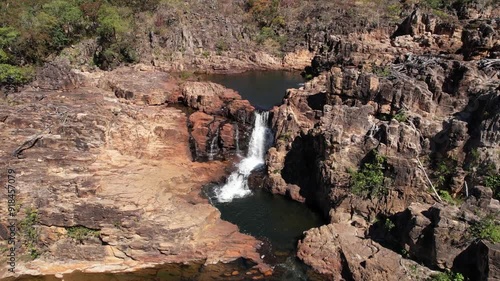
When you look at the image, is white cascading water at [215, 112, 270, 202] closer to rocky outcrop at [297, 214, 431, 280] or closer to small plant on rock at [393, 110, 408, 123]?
rocky outcrop at [297, 214, 431, 280]

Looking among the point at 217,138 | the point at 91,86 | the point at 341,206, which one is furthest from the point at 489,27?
the point at 91,86

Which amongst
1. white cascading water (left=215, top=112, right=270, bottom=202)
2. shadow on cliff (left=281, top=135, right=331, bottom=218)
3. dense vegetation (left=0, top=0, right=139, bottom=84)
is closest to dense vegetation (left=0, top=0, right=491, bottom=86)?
dense vegetation (left=0, top=0, right=139, bottom=84)

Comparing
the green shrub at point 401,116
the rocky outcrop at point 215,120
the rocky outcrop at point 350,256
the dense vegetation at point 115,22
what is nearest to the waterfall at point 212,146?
the rocky outcrop at point 215,120

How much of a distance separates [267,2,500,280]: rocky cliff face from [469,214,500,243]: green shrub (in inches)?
6.5

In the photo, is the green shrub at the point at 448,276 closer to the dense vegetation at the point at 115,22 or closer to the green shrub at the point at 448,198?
the green shrub at the point at 448,198

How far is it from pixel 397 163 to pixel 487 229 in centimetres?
658

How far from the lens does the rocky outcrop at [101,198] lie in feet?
74.0

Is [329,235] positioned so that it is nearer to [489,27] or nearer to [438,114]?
[438,114]

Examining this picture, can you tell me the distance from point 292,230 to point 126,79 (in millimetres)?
28881

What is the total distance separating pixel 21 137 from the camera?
91.6ft

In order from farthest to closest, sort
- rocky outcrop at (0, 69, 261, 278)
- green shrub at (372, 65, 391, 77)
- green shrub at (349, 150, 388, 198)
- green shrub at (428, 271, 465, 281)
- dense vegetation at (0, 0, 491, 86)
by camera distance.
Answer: dense vegetation at (0, 0, 491, 86), green shrub at (372, 65, 391, 77), green shrub at (349, 150, 388, 198), rocky outcrop at (0, 69, 261, 278), green shrub at (428, 271, 465, 281)

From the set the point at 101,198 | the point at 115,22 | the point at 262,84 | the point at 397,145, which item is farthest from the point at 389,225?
the point at 115,22

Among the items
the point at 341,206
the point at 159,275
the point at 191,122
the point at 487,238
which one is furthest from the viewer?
the point at 191,122

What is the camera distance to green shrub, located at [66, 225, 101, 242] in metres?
22.8
